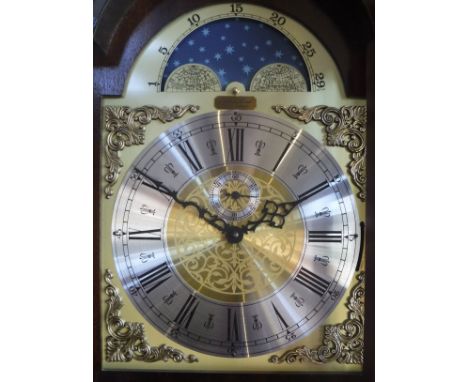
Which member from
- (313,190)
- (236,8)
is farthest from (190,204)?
(236,8)

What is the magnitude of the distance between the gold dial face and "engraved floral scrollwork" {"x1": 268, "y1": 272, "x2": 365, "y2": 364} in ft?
0.58

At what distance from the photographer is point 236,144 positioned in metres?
1.35

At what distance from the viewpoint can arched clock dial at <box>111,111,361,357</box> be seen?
52.5 inches

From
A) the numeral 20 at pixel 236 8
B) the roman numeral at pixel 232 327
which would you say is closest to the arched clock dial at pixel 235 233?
the roman numeral at pixel 232 327

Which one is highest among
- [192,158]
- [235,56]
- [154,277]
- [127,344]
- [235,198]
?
[235,56]

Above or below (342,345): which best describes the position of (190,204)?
above

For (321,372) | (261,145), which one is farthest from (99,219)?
(321,372)

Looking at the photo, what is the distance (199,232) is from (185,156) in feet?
0.70

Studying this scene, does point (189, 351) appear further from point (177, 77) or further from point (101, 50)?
point (101, 50)

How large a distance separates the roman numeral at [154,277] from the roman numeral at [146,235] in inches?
3.2

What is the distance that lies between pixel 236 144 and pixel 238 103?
0.11 meters

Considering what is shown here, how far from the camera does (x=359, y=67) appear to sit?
1.34 meters

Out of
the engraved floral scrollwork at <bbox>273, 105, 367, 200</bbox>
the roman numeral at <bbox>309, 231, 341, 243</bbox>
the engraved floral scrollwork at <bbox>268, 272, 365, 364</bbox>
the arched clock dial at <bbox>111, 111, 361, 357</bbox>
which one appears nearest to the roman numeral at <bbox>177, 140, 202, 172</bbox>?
the arched clock dial at <bbox>111, 111, 361, 357</bbox>

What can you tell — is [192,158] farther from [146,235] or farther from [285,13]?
[285,13]
